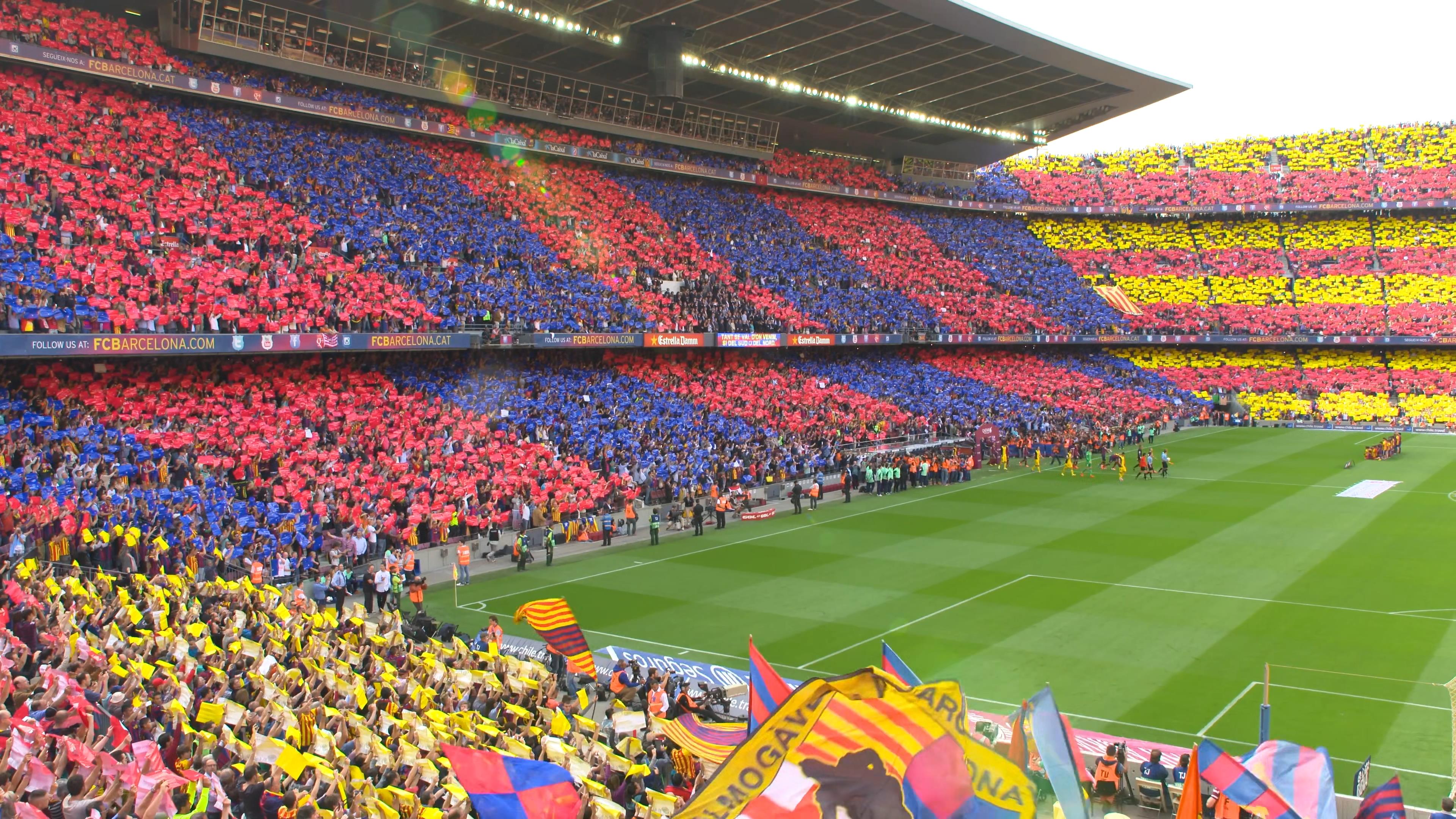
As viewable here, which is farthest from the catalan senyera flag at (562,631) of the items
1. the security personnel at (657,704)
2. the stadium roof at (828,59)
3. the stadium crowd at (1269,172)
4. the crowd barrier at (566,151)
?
the stadium crowd at (1269,172)

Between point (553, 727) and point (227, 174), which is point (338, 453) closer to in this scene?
point (227, 174)

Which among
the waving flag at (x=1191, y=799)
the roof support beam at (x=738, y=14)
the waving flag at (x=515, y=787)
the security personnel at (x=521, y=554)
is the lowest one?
the security personnel at (x=521, y=554)

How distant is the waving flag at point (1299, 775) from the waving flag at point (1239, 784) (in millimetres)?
173

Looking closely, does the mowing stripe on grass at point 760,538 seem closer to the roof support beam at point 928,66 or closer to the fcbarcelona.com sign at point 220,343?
the fcbarcelona.com sign at point 220,343

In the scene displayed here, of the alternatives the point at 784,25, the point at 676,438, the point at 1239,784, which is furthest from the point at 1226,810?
the point at 784,25

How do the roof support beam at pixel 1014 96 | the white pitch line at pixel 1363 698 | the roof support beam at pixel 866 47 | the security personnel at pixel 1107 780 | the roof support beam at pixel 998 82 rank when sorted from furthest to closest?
the roof support beam at pixel 1014 96 → the roof support beam at pixel 998 82 → the roof support beam at pixel 866 47 → the white pitch line at pixel 1363 698 → the security personnel at pixel 1107 780

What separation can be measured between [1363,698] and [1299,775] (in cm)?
1074

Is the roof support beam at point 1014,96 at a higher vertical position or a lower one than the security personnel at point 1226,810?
higher

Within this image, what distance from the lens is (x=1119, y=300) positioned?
74.6 m

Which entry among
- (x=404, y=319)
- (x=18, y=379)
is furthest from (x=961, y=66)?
(x=18, y=379)

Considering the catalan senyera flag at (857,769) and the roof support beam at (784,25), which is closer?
the catalan senyera flag at (857,769)

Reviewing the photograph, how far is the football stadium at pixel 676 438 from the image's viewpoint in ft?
40.8

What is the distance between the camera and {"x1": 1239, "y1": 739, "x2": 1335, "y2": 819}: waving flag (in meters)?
10.9

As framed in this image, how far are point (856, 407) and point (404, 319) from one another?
22978 mm
